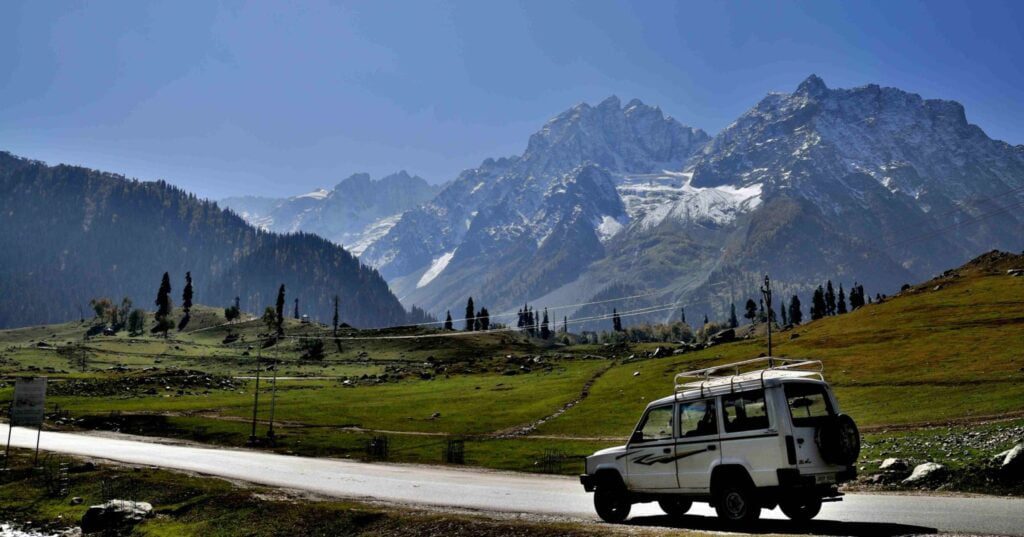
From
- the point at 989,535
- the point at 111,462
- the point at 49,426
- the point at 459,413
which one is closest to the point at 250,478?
the point at 111,462

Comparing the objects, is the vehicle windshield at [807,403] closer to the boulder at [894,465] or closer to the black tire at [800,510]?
the black tire at [800,510]

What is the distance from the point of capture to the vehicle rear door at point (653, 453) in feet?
78.6

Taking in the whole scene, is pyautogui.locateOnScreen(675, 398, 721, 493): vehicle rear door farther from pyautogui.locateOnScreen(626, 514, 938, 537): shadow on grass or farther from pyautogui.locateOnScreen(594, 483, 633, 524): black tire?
pyautogui.locateOnScreen(594, 483, 633, 524): black tire

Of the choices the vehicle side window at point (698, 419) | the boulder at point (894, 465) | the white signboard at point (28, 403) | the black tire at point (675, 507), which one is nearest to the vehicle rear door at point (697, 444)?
the vehicle side window at point (698, 419)

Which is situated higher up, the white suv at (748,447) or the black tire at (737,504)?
the white suv at (748,447)

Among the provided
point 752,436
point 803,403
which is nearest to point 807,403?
point 803,403

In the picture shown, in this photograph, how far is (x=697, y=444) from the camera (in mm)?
23031

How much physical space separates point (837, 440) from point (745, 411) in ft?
8.90

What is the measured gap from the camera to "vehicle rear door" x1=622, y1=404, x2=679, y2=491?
24.0 metres

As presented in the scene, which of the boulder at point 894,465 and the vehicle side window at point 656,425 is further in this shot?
the boulder at point 894,465

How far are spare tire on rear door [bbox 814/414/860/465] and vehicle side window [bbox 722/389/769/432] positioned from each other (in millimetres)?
1623

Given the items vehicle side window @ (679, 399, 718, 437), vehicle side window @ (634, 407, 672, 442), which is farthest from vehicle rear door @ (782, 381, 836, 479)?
vehicle side window @ (634, 407, 672, 442)

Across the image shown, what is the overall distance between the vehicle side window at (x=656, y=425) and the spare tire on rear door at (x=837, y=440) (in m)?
4.85

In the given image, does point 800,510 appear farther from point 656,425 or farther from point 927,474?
point 927,474
